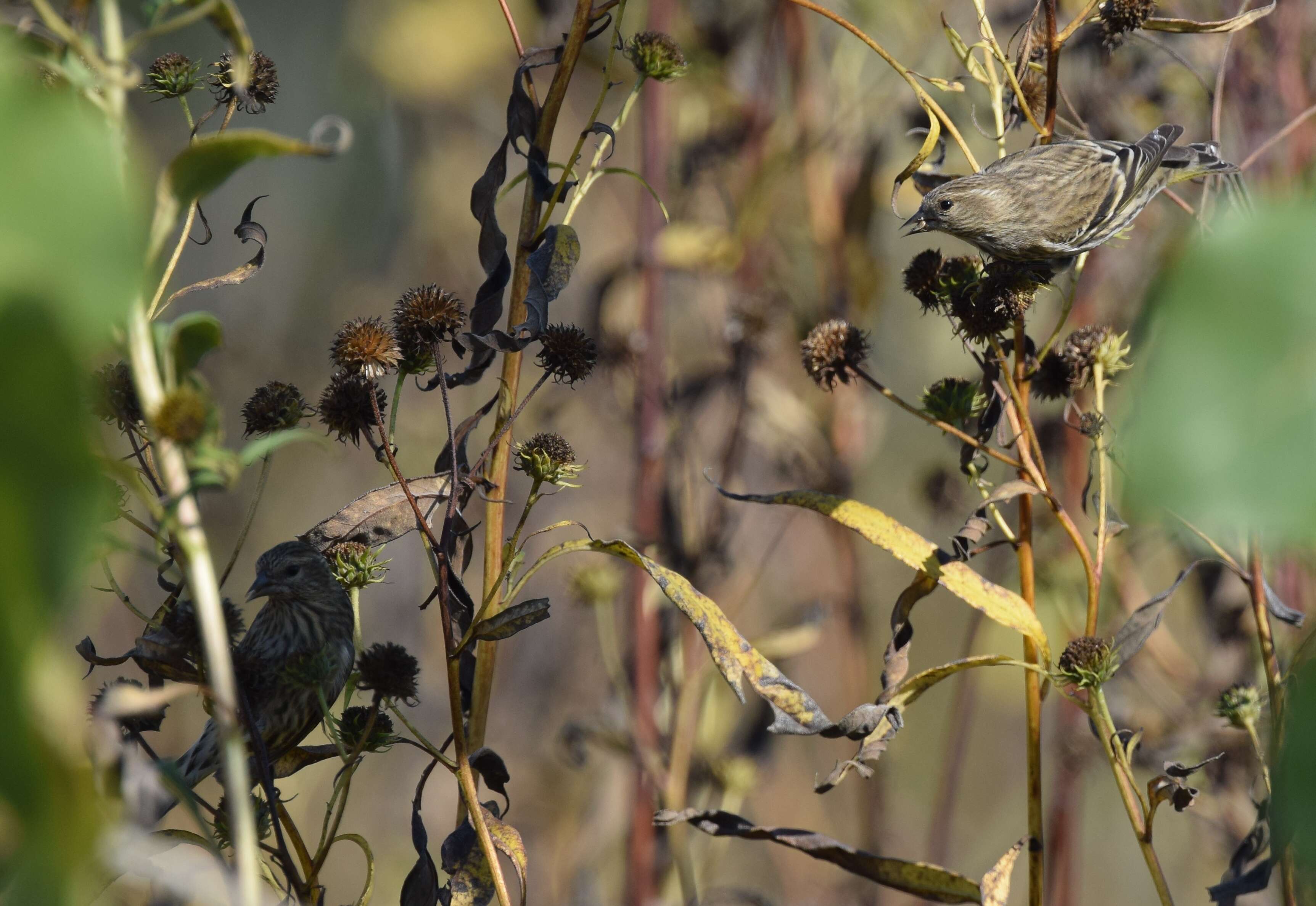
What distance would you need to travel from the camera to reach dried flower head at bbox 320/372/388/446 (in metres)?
1.09

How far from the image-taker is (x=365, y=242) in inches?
207

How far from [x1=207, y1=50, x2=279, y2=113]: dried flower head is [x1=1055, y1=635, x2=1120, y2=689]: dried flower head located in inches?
41.9

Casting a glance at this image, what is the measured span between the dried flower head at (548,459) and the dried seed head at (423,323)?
5.5 inches

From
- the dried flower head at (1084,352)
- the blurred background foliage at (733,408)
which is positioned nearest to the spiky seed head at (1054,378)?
the dried flower head at (1084,352)

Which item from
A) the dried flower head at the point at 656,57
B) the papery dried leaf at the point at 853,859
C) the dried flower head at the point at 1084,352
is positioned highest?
the dried flower head at the point at 656,57

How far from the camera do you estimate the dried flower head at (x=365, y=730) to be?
107 cm

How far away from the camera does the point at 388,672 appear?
111 cm

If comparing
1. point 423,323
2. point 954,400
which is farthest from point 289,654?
point 954,400

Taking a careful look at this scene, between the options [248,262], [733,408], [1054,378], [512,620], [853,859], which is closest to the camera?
[512,620]

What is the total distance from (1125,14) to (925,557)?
0.71m

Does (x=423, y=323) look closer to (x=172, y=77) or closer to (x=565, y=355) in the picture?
(x=565, y=355)

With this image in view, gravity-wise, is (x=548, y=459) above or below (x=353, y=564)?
above

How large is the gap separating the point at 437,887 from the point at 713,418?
Answer: 3.08 m

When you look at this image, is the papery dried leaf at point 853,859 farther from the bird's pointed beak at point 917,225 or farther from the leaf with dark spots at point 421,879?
the bird's pointed beak at point 917,225
